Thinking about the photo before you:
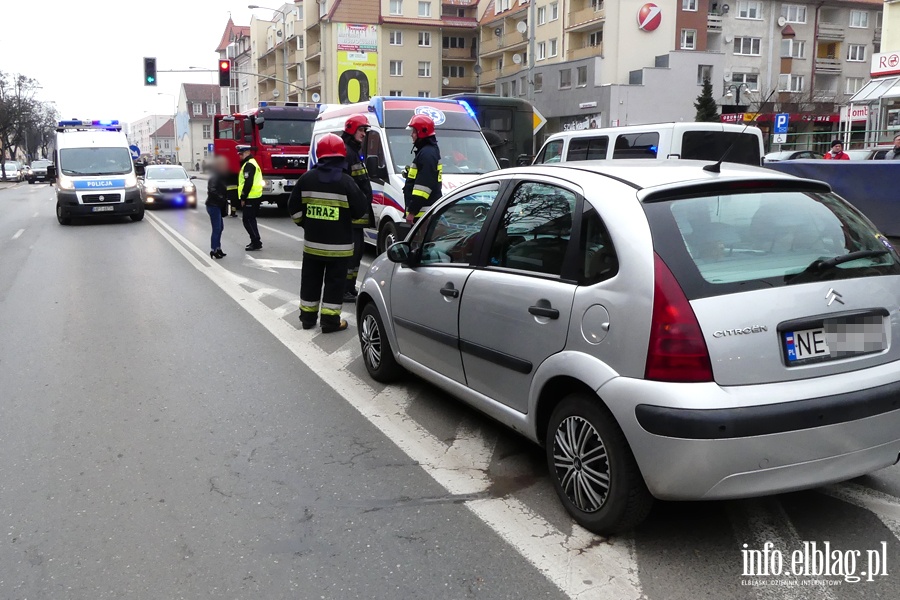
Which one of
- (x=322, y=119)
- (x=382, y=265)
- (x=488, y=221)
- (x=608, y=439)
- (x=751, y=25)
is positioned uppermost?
(x=751, y=25)

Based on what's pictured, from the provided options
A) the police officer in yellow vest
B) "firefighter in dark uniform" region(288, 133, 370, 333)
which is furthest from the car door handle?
the police officer in yellow vest

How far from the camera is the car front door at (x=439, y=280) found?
4.78 m

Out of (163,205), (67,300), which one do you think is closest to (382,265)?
(67,300)

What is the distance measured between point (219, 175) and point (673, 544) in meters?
12.0

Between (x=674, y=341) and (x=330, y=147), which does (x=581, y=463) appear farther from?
(x=330, y=147)

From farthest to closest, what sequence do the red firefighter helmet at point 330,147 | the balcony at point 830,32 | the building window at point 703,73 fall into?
the balcony at point 830,32, the building window at point 703,73, the red firefighter helmet at point 330,147

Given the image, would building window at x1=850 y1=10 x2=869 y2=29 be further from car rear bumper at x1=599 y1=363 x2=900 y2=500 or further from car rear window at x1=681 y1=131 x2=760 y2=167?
car rear bumper at x1=599 y1=363 x2=900 y2=500

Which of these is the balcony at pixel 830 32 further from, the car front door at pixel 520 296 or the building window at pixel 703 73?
the car front door at pixel 520 296

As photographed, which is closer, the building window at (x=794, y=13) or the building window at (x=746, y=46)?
the building window at (x=746, y=46)

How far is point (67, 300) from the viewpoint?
9898 millimetres

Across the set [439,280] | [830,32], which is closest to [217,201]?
[439,280]

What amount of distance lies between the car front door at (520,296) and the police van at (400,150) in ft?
22.2

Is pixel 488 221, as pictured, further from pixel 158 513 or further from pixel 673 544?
pixel 158 513

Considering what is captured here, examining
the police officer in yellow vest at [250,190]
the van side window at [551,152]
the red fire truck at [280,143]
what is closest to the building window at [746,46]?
the red fire truck at [280,143]
